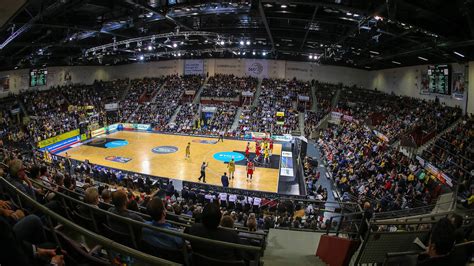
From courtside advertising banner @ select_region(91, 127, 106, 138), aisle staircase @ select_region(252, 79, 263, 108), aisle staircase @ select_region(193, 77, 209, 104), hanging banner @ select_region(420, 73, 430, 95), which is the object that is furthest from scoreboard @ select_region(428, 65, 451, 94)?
courtside advertising banner @ select_region(91, 127, 106, 138)

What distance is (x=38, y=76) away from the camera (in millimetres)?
37125

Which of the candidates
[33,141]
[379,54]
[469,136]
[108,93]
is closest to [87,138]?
[33,141]

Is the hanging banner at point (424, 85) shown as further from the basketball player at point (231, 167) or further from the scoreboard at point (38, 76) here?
the scoreboard at point (38, 76)

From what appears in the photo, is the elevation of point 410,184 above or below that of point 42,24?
below

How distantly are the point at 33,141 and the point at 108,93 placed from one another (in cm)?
2141

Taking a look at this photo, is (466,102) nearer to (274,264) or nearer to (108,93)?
(274,264)

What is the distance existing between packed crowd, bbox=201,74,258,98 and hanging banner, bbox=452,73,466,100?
86.7 feet

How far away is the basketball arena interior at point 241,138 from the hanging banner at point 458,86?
0.14m

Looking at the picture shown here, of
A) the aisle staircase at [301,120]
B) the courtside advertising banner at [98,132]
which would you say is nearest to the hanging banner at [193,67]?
the courtside advertising banner at [98,132]

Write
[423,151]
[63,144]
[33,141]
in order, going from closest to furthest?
1. [423,151]
2. [33,141]
3. [63,144]

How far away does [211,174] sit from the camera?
22.2m

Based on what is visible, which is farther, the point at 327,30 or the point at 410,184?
the point at 327,30

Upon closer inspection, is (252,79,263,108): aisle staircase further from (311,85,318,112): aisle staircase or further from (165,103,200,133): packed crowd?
(165,103,200,133): packed crowd

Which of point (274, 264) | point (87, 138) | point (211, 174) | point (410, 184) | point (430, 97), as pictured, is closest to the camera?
point (274, 264)
